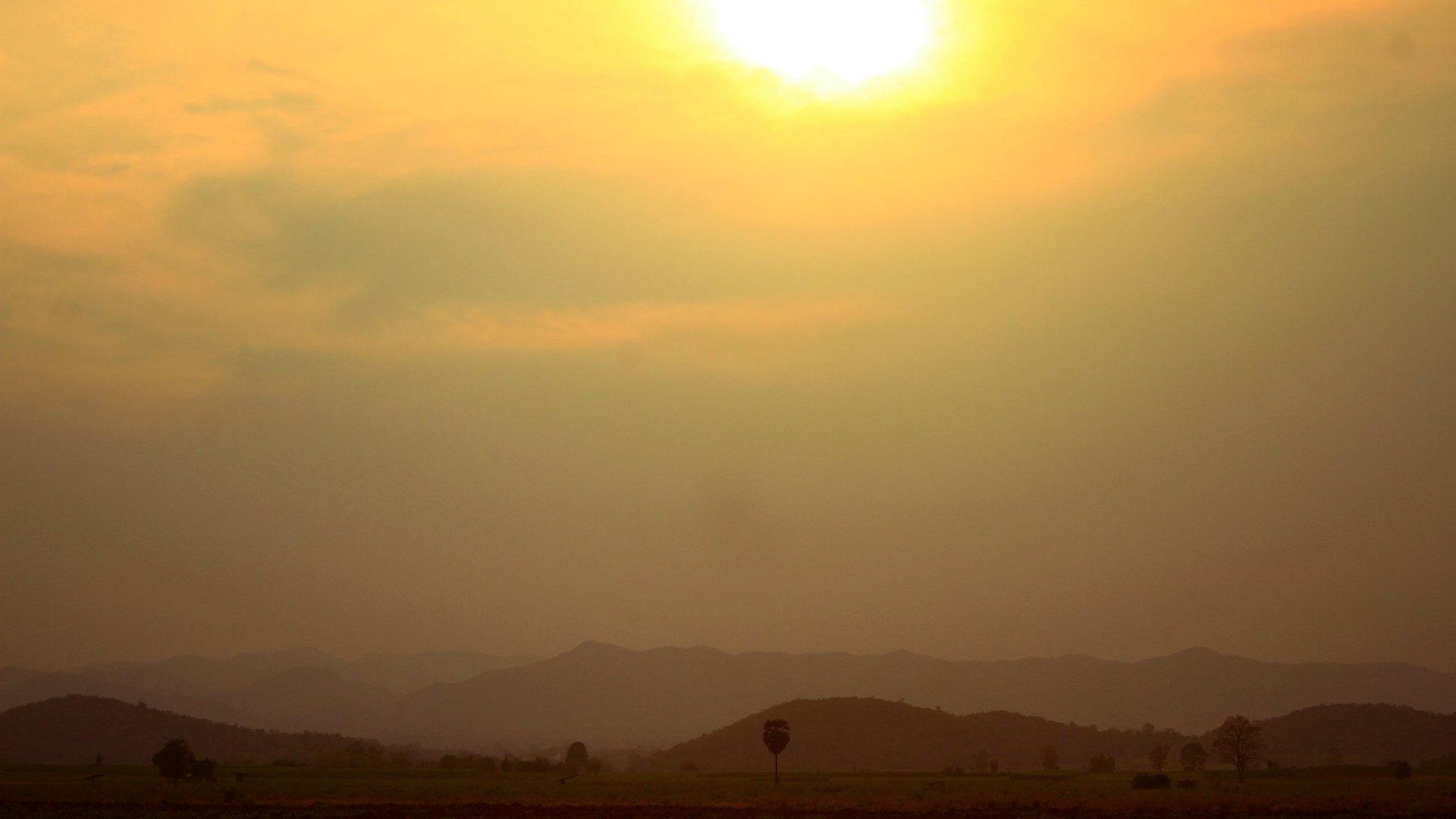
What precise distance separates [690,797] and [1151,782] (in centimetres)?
2872

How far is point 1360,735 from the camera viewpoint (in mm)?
152750

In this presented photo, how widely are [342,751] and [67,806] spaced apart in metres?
80.7

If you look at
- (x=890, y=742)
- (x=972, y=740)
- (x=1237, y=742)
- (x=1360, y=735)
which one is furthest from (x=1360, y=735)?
(x=1237, y=742)

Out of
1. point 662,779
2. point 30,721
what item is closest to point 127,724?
point 30,721

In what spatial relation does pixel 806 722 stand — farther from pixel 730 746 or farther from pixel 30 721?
pixel 30 721

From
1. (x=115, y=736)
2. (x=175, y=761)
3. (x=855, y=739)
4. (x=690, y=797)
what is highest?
(x=855, y=739)

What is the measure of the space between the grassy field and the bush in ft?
3.07

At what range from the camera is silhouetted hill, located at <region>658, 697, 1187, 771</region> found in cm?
15338

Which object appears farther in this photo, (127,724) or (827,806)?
(127,724)

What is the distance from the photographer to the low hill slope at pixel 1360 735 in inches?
5689

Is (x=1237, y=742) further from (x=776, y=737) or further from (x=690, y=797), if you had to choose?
(x=690, y=797)

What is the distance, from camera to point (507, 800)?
234ft

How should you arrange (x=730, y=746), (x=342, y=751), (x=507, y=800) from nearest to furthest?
1. (x=507, y=800)
2. (x=342, y=751)
3. (x=730, y=746)

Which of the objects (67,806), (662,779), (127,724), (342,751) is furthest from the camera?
(127,724)
